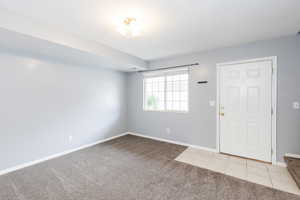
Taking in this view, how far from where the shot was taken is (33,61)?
2717 mm

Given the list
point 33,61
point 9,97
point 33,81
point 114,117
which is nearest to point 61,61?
point 33,61

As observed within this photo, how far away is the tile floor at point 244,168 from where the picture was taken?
207cm

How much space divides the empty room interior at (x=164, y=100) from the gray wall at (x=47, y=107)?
0.07ft

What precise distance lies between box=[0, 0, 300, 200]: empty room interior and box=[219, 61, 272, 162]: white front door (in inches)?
0.8

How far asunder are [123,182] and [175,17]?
2.61m

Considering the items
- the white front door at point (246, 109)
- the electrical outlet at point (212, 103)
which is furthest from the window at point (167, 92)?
the white front door at point (246, 109)

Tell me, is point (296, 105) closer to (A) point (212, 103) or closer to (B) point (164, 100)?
(A) point (212, 103)

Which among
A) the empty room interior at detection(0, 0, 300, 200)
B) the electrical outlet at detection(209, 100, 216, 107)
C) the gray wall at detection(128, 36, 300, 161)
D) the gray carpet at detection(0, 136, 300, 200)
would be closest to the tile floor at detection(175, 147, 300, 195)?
the empty room interior at detection(0, 0, 300, 200)

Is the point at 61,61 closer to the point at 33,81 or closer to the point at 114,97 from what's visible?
the point at 33,81

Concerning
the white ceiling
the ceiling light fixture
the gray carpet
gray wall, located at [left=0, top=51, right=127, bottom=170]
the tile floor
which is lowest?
the gray carpet

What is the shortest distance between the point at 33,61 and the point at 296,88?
200 inches

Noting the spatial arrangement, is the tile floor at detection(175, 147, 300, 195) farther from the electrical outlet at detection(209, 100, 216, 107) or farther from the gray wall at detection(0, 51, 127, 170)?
the gray wall at detection(0, 51, 127, 170)

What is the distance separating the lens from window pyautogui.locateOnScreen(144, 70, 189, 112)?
150 inches

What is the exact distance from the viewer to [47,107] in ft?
9.62
